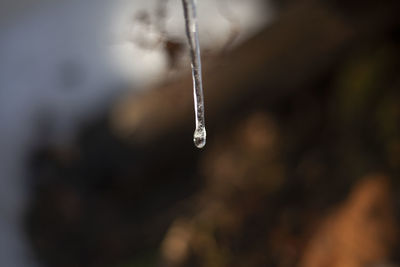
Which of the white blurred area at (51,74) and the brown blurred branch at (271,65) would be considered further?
the white blurred area at (51,74)

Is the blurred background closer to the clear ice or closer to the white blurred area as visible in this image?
the white blurred area

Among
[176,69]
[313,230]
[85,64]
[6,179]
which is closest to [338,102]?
[313,230]

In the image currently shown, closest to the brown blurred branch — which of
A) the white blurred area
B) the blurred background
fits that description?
the blurred background

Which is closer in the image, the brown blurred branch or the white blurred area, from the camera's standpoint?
the brown blurred branch

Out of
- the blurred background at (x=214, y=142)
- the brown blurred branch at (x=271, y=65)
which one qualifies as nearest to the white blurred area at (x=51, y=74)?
the blurred background at (x=214, y=142)

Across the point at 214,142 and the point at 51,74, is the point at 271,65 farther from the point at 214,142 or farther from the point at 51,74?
the point at 51,74

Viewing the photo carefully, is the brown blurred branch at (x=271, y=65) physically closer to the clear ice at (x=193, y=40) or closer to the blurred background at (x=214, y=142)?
the blurred background at (x=214, y=142)

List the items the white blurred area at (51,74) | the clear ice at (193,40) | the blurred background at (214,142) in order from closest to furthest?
the clear ice at (193,40), the blurred background at (214,142), the white blurred area at (51,74)

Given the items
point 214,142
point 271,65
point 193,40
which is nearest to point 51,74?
point 214,142
